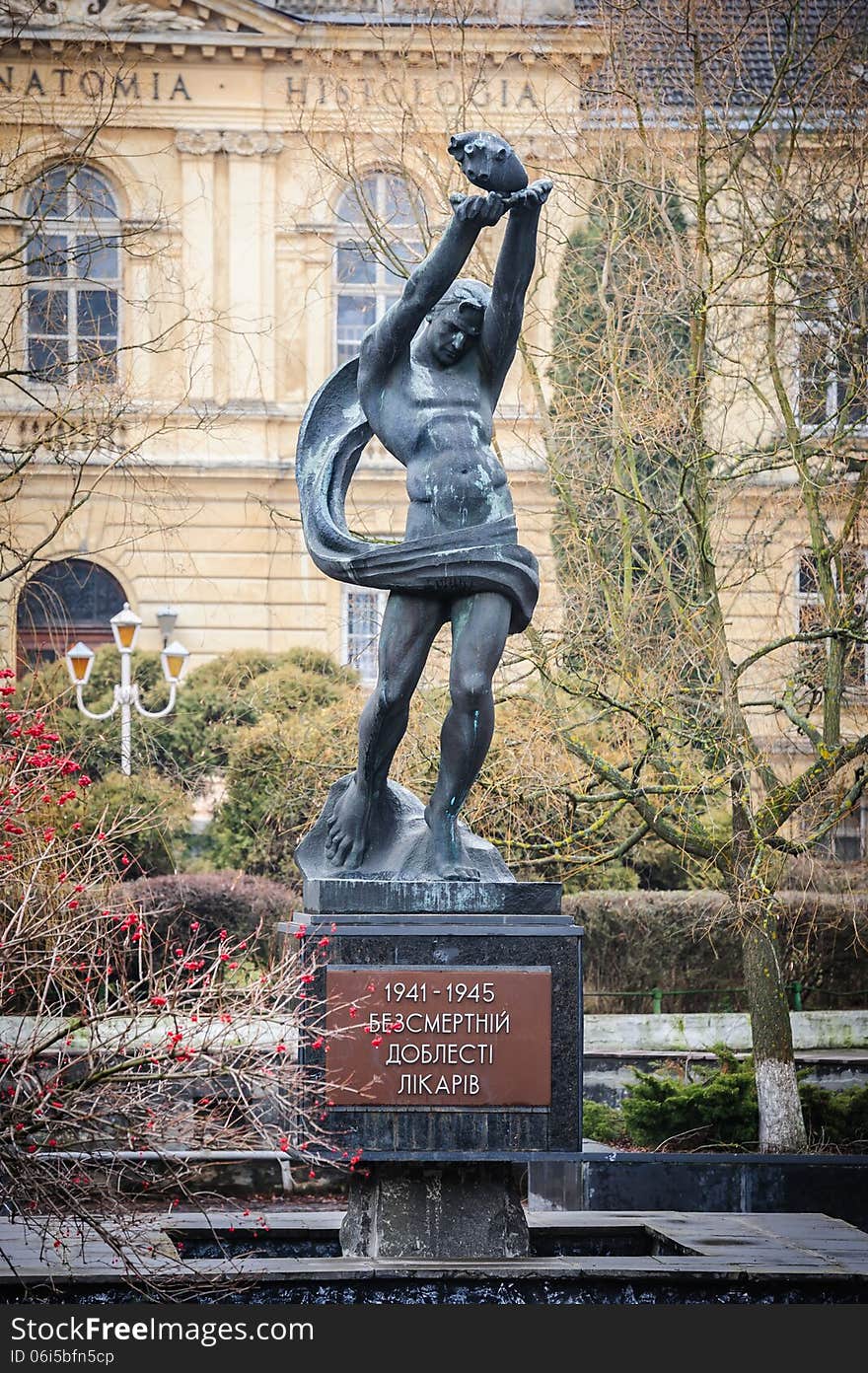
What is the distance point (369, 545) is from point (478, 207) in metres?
1.56

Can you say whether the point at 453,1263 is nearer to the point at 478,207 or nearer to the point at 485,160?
the point at 478,207

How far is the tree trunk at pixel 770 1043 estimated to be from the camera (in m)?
13.1

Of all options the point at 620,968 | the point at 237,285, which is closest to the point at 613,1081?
the point at 620,968

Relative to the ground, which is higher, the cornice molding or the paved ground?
the cornice molding

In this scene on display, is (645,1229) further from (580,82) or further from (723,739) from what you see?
(580,82)

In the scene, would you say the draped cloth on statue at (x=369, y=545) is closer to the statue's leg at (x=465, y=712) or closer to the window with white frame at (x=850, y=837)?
the statue's leg at (x=465, y=712)

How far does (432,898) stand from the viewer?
26.6 ft

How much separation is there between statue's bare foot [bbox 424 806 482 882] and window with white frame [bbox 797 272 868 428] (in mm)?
5811

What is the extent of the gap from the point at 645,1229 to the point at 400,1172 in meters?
1.43

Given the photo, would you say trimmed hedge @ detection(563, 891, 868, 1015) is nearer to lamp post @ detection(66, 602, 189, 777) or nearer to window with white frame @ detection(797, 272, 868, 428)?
lamp post @ detection(66, 602, 189, 777)

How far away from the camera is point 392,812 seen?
8.72 metres

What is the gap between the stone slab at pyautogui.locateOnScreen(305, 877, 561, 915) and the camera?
811 centimetres

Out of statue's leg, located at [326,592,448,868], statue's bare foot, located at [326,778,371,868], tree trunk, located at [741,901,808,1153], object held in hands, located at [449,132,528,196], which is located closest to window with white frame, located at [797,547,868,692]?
tree trunk, located at [741,901,808,1153]

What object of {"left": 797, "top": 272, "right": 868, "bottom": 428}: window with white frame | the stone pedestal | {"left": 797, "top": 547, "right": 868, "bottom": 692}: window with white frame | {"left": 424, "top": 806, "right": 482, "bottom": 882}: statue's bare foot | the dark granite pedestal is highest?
{"left": 797, "top": 272, "right": 868, "bottom": 428}: window with white frame
